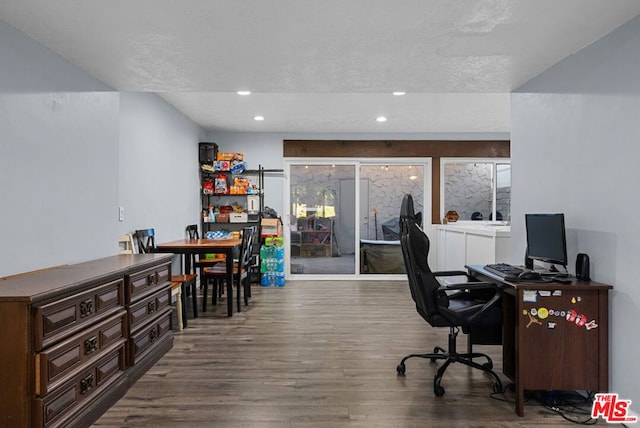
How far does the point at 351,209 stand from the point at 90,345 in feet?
17.3

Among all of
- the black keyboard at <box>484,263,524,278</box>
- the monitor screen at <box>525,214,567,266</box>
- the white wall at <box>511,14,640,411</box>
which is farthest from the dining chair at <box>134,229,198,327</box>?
the white wall at <box>511,14,640,411</box>

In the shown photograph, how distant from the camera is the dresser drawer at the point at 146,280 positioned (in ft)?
9.32

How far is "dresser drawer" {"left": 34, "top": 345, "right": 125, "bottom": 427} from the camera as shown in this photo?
1971 mm

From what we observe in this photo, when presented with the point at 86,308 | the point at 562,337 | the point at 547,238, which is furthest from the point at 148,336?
the point at 547,238

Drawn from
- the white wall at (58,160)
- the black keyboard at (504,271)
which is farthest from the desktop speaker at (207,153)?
the black keyboard at (504,271)

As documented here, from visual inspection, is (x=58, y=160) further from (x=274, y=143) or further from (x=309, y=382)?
(x=274, y=143)

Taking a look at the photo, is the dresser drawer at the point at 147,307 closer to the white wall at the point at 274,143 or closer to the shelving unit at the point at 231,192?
the shelving unit at the point at 231,192

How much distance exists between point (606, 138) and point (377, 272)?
503cm

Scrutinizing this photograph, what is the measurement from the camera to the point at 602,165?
2523 mm

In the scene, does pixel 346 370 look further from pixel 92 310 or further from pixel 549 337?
pixel 92 310

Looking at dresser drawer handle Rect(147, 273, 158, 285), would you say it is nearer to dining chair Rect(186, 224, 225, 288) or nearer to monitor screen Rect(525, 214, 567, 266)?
dining chair Rect(186, 224, 225, 288)

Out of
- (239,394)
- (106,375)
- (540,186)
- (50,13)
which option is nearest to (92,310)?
(106,375)

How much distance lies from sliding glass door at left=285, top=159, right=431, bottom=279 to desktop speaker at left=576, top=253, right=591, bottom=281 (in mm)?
4569

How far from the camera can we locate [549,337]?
8.02 ft
